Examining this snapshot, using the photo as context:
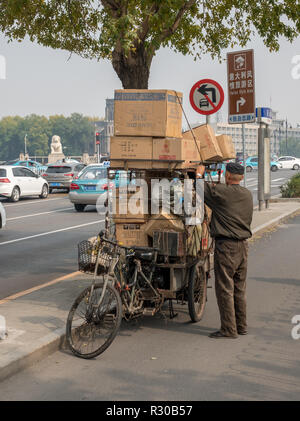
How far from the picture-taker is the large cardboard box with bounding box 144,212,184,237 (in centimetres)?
709

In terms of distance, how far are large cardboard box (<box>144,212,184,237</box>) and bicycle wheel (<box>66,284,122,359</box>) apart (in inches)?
50.3

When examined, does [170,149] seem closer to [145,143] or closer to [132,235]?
[145,143]

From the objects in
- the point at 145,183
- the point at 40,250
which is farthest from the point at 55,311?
the point at 40,250

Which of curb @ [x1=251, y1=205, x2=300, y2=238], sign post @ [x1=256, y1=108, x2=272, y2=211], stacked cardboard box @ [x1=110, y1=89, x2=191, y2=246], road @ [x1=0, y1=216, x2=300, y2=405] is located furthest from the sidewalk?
sign post @ [x1=256, y1=108, x2=272, y2=211]

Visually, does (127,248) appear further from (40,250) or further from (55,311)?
(40,250)

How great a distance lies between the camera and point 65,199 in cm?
2998

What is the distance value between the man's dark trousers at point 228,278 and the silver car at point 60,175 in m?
28.0

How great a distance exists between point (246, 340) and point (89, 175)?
1801 cm

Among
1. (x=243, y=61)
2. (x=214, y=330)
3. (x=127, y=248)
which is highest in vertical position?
(x=243, y=61)

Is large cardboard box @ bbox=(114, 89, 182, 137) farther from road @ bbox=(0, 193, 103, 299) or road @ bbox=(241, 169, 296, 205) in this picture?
road @ bbox=(241, 169, 296, 205)

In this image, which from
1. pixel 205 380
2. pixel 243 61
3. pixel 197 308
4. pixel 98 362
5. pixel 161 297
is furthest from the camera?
pixel 243 61

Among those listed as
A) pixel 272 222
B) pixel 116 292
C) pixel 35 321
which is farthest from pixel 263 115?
pixel 116 292

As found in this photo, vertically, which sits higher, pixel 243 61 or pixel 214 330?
pixel 243 61

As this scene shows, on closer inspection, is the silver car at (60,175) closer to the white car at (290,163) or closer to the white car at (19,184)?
the white car at (19,184)
